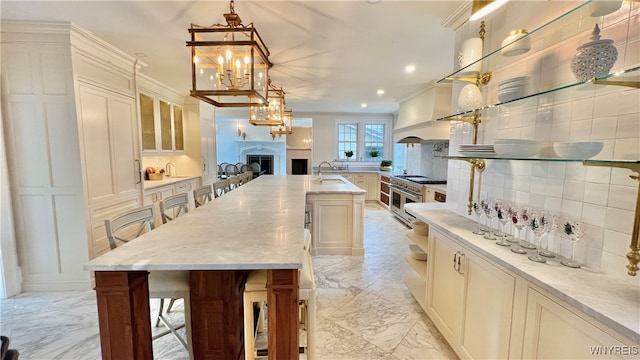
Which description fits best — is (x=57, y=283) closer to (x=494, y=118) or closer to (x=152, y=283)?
(x=152, y=283)

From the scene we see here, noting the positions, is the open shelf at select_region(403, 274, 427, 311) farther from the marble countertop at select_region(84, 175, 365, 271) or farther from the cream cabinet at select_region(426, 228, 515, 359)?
the marble countertop at select_region(84, 175, 365, 271)

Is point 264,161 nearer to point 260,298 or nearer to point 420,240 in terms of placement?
point 420,240

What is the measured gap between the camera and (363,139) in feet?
24.5

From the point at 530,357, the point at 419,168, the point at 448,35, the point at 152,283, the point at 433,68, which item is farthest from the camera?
the point at 419,168

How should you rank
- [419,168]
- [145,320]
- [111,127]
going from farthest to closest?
1. [419,168]
2. [111,127]
3. [145,320]

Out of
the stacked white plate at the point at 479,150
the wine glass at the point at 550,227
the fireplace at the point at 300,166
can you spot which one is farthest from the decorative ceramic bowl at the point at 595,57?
the fireplace at the point at 300,166

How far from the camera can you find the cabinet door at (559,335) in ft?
2.81

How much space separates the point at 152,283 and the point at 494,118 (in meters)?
2.32

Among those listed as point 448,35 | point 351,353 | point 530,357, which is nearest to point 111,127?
point 351,353

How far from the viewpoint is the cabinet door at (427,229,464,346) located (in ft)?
5.32

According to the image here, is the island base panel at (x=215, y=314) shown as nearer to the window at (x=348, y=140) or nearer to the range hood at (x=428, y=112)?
the range hood at (x=428, y=112)

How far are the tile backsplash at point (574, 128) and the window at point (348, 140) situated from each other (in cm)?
567

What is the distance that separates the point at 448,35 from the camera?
2.46 meters

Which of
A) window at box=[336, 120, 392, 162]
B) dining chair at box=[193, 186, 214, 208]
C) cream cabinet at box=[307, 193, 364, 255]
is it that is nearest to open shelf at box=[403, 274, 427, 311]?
cream cabinet at box=[307, 193, 364, 255]
